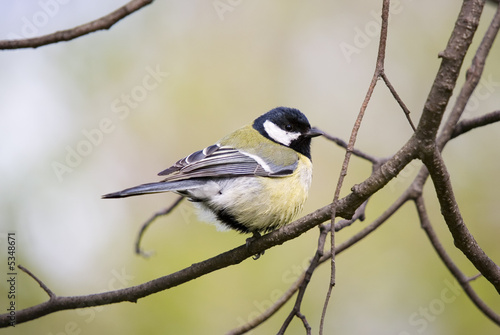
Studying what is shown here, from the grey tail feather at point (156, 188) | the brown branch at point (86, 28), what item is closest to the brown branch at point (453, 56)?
the brown branch at point (86, 28)

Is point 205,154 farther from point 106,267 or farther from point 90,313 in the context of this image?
point 90,313

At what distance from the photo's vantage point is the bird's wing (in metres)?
2.87

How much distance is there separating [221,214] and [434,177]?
4.57 ft

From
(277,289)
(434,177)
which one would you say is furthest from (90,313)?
(434,177)

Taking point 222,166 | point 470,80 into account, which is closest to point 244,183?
point 222,166

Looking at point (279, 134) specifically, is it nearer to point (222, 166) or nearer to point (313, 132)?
point (313, 132)

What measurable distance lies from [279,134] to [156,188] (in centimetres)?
120

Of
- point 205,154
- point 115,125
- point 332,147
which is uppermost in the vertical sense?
point 115,125

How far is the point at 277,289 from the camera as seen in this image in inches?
154

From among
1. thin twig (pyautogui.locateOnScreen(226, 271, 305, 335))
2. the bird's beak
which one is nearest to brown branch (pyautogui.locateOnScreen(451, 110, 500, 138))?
the bird's beak

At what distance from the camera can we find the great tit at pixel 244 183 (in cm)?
288

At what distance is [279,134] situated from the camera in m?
3.44

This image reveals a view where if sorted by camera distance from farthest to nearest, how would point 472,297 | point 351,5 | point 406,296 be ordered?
point 351,5, point 406,296, point 472,297

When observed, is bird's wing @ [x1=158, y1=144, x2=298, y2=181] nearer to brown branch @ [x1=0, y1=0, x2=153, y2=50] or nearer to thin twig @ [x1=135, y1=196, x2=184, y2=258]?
thin twig @ [x1=135, y1=196, x2=184, y2=258]
